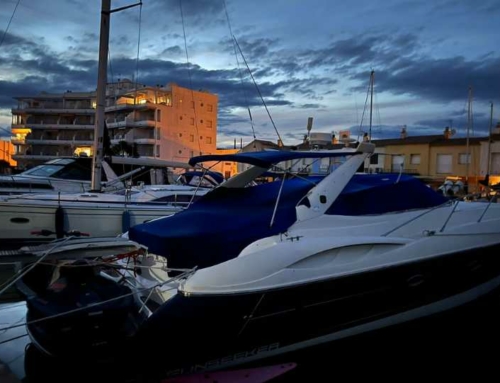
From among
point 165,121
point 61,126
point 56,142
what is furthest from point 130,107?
point 61,126

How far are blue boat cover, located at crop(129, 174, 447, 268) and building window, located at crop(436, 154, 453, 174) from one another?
3708 centimetres

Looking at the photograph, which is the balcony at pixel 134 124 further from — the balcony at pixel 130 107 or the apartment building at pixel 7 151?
the apartment building at pixel 7 151

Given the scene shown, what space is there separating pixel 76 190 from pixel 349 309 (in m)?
12.2

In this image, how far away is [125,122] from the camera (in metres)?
52.4

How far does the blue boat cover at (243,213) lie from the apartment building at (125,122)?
142 ft

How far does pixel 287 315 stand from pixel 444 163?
1566 inches

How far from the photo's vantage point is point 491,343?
5.00 metres

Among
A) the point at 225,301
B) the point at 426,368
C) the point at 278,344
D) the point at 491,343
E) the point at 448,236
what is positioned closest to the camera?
the point at 225,301

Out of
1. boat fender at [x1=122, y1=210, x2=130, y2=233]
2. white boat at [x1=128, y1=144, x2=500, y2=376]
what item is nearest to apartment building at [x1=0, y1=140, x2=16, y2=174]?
boat fender at [x1=122, y1=210, x2=130, y2=233]

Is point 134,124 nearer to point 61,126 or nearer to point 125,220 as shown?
point 61,126

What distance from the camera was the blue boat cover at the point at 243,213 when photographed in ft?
→ 13.5

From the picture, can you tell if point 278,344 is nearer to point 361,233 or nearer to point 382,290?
point 382,290

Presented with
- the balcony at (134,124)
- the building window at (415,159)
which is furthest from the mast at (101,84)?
the balcony at (134,124)

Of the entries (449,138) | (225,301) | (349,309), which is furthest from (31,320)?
(449,138)
